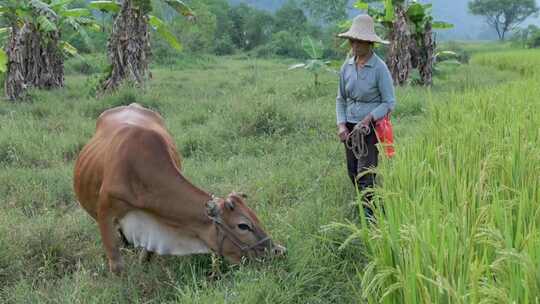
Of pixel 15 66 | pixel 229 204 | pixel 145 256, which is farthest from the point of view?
pixel 15 66

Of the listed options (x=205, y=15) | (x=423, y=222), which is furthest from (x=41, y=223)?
(x=205, y=15)

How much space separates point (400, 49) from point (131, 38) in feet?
19.1

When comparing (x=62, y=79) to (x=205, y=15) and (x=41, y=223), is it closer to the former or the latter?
(x=41, y=223)

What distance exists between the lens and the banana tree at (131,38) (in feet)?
34.4

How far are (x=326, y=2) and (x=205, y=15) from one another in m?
19.3

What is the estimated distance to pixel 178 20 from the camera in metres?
23.3

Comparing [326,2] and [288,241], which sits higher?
[326,2]

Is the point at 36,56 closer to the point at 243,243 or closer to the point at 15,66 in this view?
the point at 15,66

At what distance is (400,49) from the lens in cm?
1249

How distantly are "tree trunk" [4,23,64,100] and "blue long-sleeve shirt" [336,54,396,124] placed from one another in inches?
316

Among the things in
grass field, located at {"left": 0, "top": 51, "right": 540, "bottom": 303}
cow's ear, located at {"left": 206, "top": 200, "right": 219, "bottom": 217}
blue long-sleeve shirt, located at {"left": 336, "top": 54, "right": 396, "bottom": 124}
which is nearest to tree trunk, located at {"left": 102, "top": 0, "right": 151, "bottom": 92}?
grass field, located at {"left": 0, "top": 51, "right": 540, "bottom": 303}

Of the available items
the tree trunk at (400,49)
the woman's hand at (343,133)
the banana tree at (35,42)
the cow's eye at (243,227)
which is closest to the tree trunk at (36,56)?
the banana tree at (35,42)

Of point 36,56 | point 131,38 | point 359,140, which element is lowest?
point 359,140

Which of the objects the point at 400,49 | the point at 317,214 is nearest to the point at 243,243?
the point at 317,214
